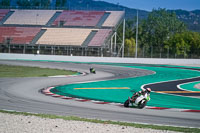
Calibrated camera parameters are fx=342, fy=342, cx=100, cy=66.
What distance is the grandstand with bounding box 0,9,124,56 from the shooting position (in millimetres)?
50406

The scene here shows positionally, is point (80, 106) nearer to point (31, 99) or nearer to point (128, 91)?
point (31, 99)

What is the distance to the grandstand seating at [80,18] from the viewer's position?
58656 mm

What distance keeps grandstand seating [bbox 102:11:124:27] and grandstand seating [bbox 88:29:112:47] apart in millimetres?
2779

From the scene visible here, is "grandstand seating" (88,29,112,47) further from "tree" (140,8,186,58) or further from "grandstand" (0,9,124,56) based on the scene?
"tree" (140,8,186,58)

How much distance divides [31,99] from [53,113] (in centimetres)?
313

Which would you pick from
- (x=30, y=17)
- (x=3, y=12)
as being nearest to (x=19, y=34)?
(x=30, y=17)

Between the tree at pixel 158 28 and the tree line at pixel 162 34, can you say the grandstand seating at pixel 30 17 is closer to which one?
the tree line at pixel 162 34

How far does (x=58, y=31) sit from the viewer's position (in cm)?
5600

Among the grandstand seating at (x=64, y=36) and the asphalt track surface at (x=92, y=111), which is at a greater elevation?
the grandstand seating at (x=64, y=36)

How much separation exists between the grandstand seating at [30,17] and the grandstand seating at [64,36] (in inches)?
179

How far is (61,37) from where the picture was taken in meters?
53.7

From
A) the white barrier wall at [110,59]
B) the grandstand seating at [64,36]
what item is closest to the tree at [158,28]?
the grandstand seating at [64,36]

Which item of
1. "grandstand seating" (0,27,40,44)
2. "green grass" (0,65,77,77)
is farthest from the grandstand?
"green grass" (0,65,77,77)

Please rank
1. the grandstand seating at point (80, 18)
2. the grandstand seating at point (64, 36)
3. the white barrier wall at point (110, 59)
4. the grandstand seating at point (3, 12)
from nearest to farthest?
the white barrier wall at point (110, 59)
the grandstand seating at point (64, 36)
the grandstand seating at point (80, 18)
the grandstand seating at point (3, 12)
